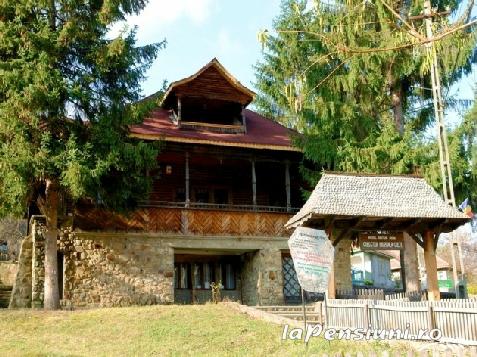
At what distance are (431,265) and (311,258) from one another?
5.73 meters

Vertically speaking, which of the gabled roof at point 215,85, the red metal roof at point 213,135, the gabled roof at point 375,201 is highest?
the gabled roof at point 215,85

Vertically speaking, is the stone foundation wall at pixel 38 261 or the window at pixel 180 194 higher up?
the window at pixel 180 194

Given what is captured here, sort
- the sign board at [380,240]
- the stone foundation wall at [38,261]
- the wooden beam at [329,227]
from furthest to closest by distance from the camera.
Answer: the stone foundation wall at [38,261], the sign board at [380,240], the wooden beam at [329,227]

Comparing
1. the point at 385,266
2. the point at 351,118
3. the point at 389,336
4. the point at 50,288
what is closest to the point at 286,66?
the point at 351,118

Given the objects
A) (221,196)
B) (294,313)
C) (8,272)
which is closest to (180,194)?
(221,196)

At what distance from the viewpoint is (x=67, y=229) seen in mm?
19438

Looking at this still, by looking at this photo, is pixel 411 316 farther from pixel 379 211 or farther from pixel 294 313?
pixel 294 313

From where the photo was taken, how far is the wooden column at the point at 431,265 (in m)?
15.6

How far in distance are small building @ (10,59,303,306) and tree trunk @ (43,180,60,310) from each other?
136 cm

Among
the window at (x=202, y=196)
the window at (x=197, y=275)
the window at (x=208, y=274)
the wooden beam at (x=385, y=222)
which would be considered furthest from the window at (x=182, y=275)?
the wooden beam at (x=385, y=222)

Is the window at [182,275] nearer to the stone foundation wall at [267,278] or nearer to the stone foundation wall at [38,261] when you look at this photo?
the stone foundation wall at [267,278]

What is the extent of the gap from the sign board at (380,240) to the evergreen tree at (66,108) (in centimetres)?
645

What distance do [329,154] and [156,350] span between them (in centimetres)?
1136

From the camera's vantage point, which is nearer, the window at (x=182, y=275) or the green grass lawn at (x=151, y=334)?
the green grass lawn at (x=151, y=334)
